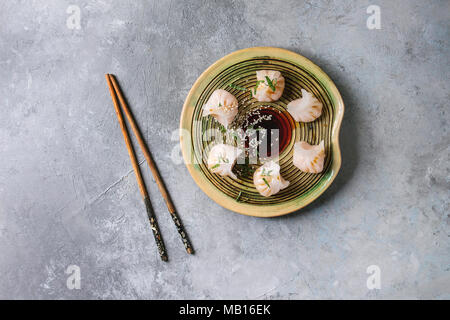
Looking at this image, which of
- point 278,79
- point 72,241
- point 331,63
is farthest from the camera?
point 72,241

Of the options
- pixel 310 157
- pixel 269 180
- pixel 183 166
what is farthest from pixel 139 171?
pixel 310 157

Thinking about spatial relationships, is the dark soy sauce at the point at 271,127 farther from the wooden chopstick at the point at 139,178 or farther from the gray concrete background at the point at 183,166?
the wooden chopstick at the point at 139,178

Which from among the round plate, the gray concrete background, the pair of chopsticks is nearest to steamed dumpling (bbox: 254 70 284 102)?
the round plate

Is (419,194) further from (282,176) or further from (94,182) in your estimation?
(94,182)

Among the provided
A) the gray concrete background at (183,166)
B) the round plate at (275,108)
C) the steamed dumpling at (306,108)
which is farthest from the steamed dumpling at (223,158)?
the steamed dumpling at (306,108)

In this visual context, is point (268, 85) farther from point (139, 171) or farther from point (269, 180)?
point (139, 171)

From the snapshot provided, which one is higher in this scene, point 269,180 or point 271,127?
point 271,127

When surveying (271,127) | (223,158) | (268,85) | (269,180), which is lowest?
(269,180)
